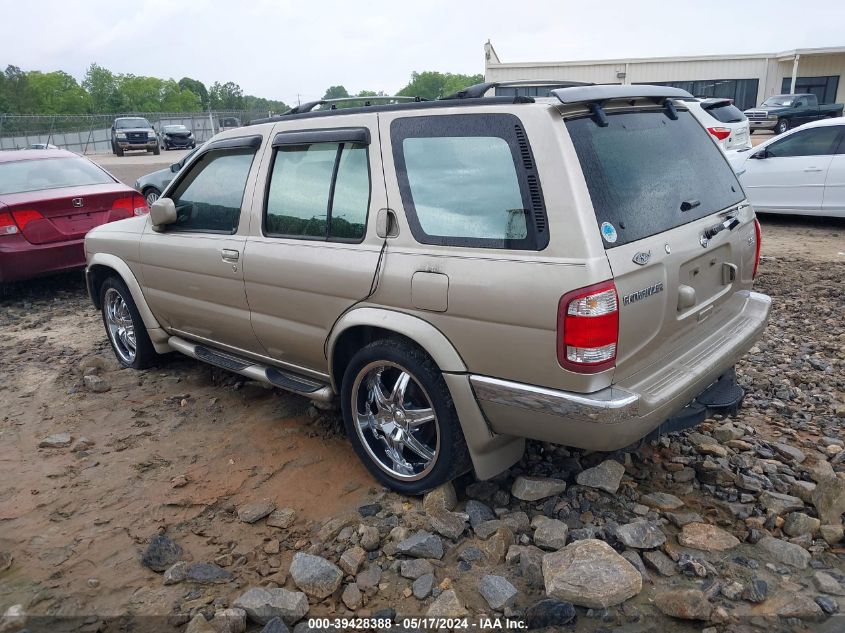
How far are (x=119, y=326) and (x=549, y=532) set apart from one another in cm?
414

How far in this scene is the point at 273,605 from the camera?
9.02 ft

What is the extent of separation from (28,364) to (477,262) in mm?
4710

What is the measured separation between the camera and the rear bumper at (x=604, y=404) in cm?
276

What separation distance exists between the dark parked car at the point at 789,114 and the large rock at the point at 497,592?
29724 mm

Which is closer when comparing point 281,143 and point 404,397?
point 404,397

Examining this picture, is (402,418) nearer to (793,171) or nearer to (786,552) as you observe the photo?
(786,552)

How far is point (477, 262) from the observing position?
116 inches

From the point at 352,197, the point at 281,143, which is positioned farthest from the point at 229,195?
the point at 352,197

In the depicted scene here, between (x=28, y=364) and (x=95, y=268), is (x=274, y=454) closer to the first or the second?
(x=95, y=268)

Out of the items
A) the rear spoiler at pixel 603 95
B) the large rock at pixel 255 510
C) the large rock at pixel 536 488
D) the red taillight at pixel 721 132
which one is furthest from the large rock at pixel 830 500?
the red taillight at pixel 721 132

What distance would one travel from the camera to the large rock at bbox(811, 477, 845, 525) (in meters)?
3.07

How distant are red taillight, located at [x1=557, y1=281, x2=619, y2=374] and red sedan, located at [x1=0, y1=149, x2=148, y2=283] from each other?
21.3ft

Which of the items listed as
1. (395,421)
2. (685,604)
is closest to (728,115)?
(395,421)

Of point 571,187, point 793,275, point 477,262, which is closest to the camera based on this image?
point 571,187
